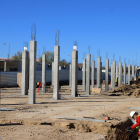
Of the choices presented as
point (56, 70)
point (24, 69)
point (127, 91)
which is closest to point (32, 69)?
point (56, 70)

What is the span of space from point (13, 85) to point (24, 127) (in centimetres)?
2370

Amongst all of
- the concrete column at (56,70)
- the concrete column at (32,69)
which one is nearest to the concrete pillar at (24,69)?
the concrete column at (56,70)

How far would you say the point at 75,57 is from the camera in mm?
18297

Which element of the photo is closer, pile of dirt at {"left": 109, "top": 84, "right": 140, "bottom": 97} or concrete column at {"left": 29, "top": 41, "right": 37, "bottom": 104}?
concrete column at {"left": 29, "top": 41, "right": 37, "bottom": 104}

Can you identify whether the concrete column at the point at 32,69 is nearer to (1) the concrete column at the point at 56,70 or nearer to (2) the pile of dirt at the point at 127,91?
(1) the concrete column at the point at 56,70

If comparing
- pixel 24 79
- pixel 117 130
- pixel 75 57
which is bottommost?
pixel 117 130

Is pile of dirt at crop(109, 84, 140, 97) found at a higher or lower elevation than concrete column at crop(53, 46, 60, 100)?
lower

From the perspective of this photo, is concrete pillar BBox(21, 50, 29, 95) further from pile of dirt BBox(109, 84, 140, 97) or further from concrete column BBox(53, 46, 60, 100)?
pile of dirt BBox(109, 84, 140, 97)

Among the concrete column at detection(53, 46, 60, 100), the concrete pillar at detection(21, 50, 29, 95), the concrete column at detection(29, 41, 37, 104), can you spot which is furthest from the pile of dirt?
the concrete column at detection(29, 41, 37, 104)

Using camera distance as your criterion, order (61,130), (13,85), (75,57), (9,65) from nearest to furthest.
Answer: (61,130) → (75,57) → (13,85) → (9,65)

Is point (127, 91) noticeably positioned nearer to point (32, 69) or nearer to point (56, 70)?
point (56, 70)

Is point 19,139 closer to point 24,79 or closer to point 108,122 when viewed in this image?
point 108,122

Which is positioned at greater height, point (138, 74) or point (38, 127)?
point (138, 74)

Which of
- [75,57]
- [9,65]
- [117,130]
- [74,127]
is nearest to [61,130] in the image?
[74,127]
